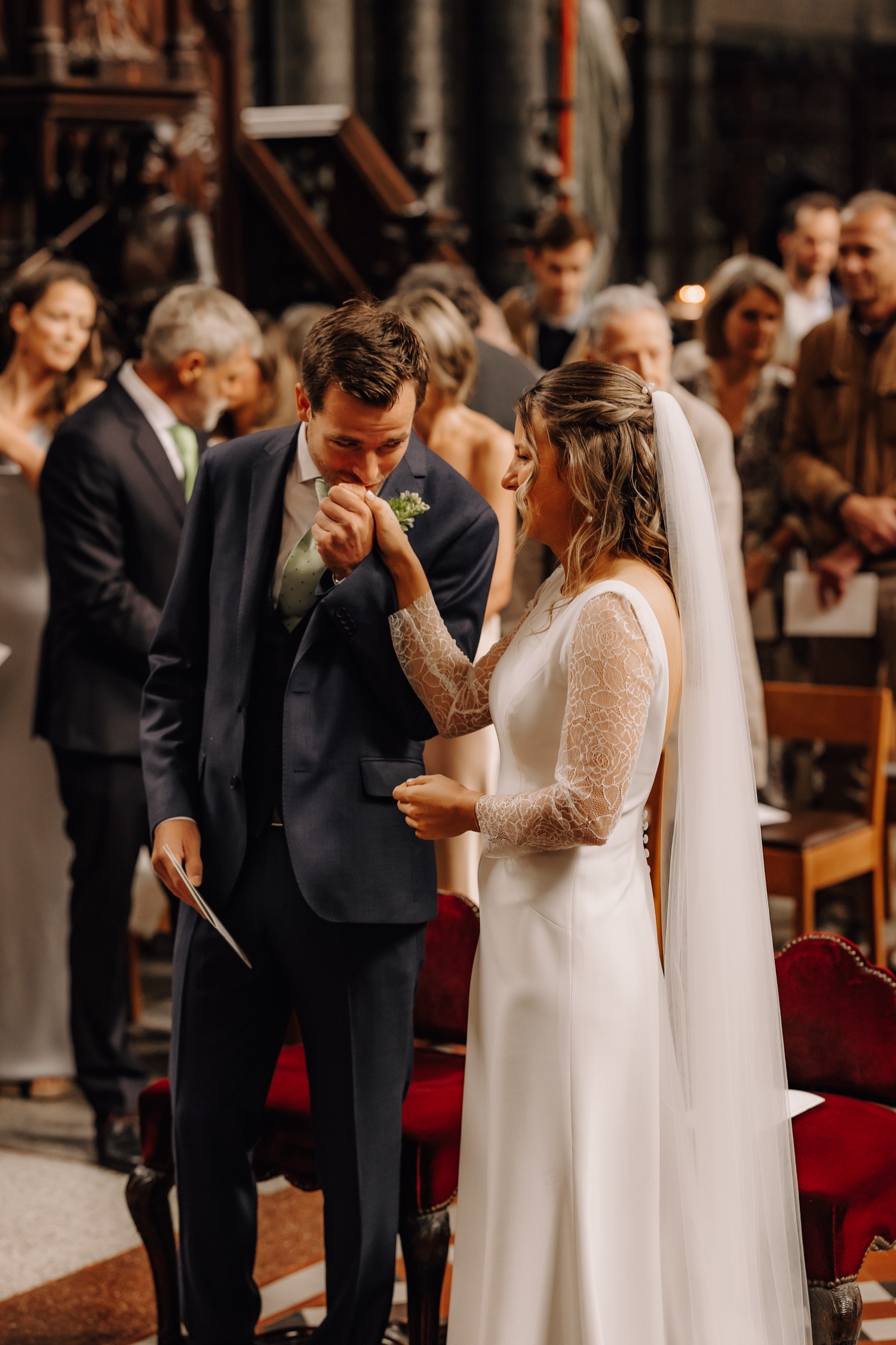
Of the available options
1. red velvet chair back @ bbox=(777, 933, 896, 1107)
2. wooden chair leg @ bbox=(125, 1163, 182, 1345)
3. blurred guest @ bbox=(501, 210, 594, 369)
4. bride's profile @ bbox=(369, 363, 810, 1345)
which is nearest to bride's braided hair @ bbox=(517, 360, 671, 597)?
bride's profile @ bbox=(369, 363, 810, 1345)

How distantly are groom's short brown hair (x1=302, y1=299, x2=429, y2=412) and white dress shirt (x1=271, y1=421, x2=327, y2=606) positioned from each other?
16 centimetres

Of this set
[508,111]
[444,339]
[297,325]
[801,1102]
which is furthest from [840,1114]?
[508,111]

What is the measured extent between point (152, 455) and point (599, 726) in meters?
1.87

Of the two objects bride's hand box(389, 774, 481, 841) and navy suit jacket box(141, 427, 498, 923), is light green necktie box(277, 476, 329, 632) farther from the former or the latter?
bride's hand box(389, 774, 481, 841)

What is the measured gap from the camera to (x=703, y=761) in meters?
2.32

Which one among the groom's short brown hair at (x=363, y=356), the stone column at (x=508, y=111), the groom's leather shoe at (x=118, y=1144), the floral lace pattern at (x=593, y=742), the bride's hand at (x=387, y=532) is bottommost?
the groom's leather shoe at (x=118, y=1144)

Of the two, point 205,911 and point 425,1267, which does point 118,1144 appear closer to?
point 425,1267

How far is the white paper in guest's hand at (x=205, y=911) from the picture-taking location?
2.31 m

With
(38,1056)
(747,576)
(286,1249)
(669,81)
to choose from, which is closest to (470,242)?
(669,81)

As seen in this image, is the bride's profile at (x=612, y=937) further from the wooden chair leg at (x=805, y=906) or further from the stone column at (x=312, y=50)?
the stone column at (x=312, y=50)

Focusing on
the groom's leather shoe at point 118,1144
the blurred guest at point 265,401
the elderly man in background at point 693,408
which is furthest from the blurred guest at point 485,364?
the groom's leather shoe at point 118,1144

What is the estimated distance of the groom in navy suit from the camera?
232 centimetres

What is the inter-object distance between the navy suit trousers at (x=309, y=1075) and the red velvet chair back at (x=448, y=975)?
18.4 inches

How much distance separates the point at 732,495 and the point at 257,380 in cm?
142
